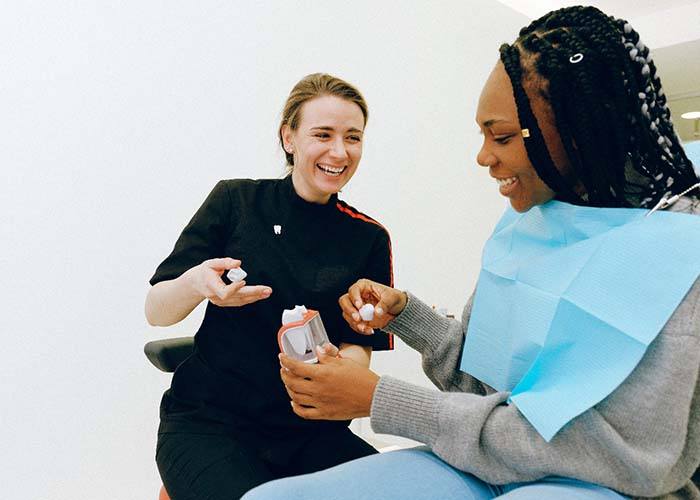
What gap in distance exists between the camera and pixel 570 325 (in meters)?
0.84

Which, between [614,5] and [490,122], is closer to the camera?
[490,122]

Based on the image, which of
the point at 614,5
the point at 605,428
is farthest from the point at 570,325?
the point at 614,5

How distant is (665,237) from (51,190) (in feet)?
5.59

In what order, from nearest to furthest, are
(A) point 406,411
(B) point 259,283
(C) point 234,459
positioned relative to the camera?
1. (A) point 406,411
2. (C) point 234,459
3. (B) point 259,283

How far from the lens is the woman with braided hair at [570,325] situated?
2.44 feet

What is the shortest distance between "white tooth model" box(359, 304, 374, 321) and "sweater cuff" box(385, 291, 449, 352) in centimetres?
9

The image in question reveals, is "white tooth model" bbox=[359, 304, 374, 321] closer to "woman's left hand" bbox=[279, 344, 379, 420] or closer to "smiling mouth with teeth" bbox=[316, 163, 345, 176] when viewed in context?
"woman's left hand" bbox=[279, 344, 379, 420]

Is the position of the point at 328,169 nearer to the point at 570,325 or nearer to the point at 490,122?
the point at 490,122

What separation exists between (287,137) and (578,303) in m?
0.84

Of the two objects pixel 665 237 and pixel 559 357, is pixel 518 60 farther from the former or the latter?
pixel 559 357

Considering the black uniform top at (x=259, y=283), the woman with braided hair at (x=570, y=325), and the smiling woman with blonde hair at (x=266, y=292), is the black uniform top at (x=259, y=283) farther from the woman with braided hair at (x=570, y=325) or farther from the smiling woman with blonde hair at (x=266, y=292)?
the woman with braided hair at (x=570, y=325)

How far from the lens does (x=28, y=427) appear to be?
5.54 ft

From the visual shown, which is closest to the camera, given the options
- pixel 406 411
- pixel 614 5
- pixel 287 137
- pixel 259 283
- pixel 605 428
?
pixel 605 428

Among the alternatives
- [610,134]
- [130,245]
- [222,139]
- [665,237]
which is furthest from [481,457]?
[222,139]
